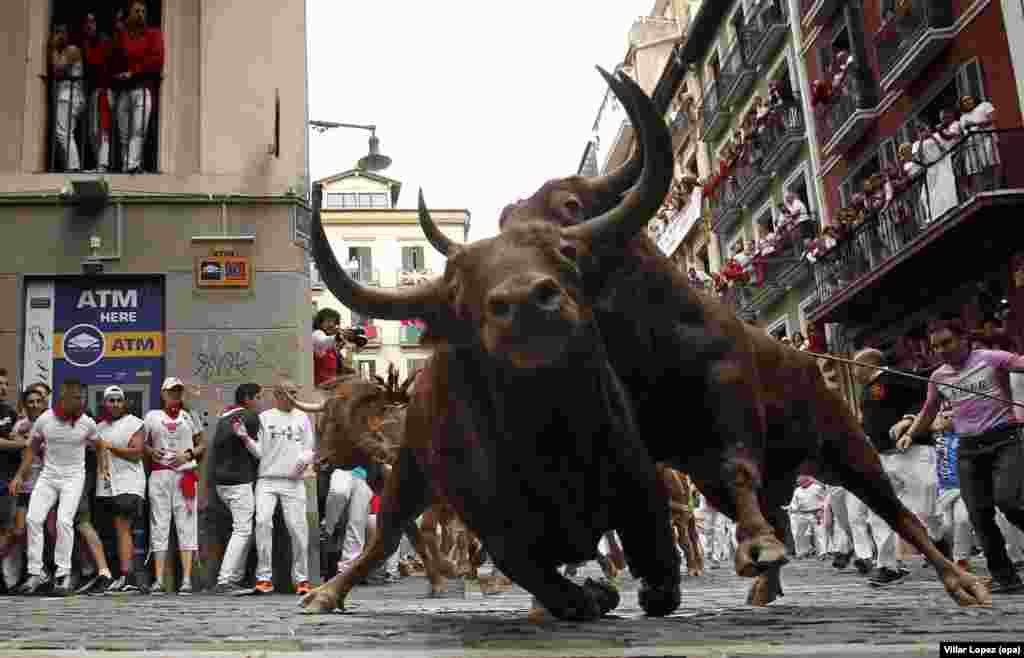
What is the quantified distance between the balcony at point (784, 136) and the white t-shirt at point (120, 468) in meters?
24.2

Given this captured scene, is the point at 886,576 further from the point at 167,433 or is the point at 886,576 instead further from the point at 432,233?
the point at 167,433

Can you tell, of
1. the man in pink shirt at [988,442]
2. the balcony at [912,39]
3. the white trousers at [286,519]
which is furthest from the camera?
the balcony at [912,39]

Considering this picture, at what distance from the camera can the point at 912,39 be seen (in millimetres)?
24078

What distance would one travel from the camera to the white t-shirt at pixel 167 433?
12.2 metres

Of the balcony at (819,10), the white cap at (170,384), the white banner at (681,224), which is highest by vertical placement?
the balcony at (819,10)

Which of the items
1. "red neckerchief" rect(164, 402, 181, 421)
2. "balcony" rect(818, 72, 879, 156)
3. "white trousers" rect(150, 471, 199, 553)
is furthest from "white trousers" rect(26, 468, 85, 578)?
"balcony" rect(818, 72, 879, 156)

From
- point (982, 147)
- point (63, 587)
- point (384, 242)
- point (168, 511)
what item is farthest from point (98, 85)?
point (384, 242)

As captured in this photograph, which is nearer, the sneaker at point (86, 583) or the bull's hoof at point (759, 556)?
the bull's hoof at point (759, 556)

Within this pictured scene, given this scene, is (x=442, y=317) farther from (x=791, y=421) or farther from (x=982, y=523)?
(x=982, y=523)

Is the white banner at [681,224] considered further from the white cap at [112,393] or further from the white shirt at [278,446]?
the white cap at [112,393]

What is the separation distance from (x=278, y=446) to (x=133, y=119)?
5.41m

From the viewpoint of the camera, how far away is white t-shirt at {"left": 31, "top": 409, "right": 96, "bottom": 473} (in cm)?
1168

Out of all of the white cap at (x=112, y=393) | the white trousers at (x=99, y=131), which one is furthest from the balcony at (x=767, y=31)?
the white cap at (x=112, y=393)

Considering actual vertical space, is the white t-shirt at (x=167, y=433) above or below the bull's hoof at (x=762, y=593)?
above
